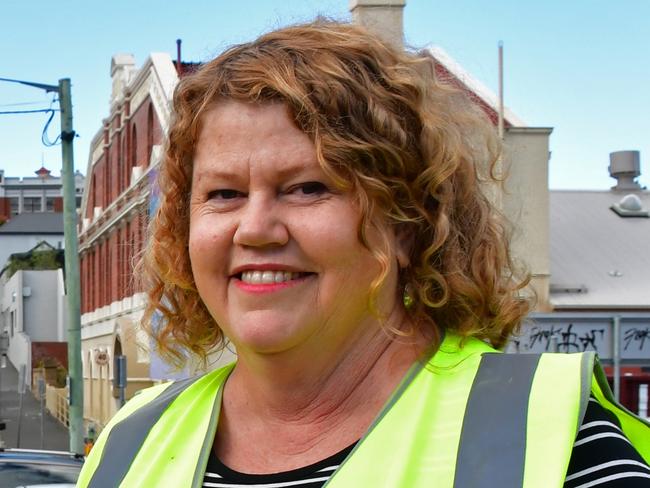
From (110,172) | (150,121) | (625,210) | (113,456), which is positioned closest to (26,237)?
(110,172)

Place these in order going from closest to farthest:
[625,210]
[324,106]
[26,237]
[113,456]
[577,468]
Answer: [577,468], [324,106], [113,456], [625,210], [26,237]

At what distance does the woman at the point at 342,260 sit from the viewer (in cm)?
201

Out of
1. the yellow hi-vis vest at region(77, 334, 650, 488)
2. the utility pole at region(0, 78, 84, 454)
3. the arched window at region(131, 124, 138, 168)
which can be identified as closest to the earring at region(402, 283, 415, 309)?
the yellow hi-vis vest at region(77, 334, 650, 488)

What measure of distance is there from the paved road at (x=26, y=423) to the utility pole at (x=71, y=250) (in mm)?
11102

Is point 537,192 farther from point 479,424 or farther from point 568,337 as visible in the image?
point 479,424

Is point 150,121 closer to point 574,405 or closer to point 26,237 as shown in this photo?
point 574,405

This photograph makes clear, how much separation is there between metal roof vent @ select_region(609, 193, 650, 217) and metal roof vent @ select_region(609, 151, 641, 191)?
157 cm

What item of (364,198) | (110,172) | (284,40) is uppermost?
(110,172)

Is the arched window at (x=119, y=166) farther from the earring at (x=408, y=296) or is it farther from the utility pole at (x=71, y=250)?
the earring at (x=408, y=296)

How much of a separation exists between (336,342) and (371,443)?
0.24 metres

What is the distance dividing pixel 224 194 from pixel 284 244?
0.19 metres

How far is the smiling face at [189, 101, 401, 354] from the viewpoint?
204 centimetres

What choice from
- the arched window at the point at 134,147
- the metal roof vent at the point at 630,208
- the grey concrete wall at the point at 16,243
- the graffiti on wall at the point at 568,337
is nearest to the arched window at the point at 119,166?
the arched window at the point at 134,147

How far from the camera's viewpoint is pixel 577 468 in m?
1.77
